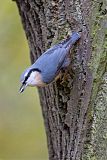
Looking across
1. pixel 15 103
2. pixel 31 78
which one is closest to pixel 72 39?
pixel 31 78

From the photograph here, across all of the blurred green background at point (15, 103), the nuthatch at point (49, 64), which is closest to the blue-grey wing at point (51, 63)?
the nuthatch at point (49, 64)

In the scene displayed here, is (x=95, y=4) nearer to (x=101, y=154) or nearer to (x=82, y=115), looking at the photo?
(x=82, y=115)

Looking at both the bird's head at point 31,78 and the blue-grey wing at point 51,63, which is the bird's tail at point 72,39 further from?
the bird's head at point 31,78

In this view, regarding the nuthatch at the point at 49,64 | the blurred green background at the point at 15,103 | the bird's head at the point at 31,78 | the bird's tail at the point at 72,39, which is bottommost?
the blurred green background at the point at 15,103

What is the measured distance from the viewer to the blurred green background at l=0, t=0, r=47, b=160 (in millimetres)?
3293

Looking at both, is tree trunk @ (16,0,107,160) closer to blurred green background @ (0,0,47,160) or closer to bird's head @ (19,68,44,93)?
bird's head @ (19,68,44,93)

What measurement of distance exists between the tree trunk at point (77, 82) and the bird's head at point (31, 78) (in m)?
0.04

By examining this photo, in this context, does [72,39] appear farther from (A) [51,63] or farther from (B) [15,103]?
(B) [15,103]

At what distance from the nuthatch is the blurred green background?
167 cm

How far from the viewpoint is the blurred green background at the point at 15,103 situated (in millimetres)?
3293

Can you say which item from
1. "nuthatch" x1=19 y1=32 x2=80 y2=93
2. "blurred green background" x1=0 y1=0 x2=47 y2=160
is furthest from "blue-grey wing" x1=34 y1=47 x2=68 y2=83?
"blurred green background" x1=0 y1=0 x2=47 y2=160

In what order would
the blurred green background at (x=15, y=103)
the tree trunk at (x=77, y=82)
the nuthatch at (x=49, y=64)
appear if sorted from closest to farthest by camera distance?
the tree trunk at (x=77, y=82) < the nuthatch at (x=49, y=64) < the blurred green background at (x=15, y=103)

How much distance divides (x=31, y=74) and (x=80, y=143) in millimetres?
331

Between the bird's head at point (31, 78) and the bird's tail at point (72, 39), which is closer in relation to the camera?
the bird's tail at point (72, 39)
